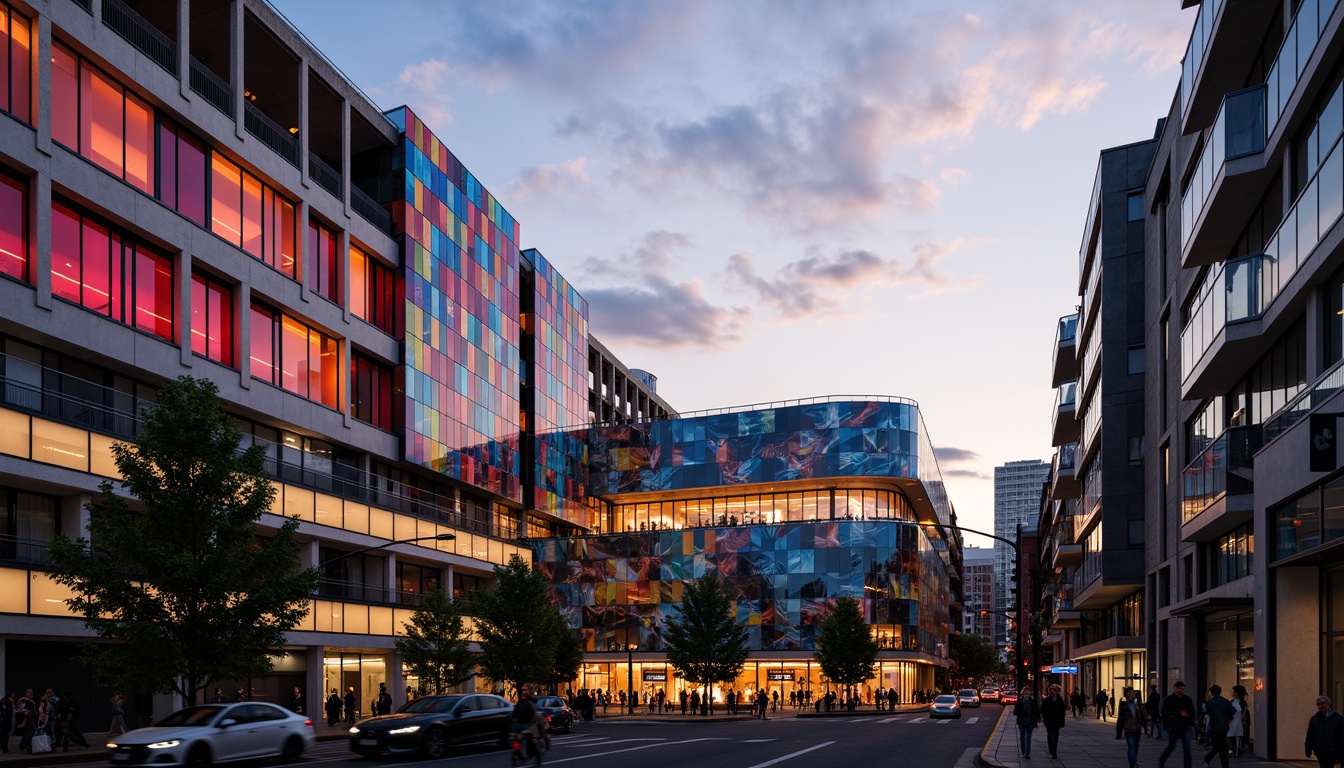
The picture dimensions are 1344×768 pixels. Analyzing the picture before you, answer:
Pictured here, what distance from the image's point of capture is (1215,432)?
→ 33.4 m

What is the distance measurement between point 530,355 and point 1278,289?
5882 cm

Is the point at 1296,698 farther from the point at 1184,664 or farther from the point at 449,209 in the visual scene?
the point at 449,209

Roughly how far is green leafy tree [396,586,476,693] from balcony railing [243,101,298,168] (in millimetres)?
19882

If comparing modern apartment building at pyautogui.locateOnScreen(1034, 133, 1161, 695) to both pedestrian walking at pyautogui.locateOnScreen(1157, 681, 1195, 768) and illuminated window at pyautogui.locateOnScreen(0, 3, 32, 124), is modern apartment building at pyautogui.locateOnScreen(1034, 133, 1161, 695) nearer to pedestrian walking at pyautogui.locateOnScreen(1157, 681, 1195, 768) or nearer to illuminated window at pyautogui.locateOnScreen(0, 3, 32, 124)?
pedestrian walking at pyautogui.locateOnScreen(1157, 681, 1195, 768)

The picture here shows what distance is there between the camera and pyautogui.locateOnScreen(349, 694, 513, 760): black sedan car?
84.2 feet

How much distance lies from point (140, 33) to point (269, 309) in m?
12.3

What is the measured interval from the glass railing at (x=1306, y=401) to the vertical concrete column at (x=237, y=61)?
37364 mm

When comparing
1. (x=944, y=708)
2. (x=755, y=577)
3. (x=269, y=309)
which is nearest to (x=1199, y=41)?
(x=269, y=309)

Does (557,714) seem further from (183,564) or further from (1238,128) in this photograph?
(1238,128)

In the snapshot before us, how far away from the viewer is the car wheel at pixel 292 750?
24656 millimetres

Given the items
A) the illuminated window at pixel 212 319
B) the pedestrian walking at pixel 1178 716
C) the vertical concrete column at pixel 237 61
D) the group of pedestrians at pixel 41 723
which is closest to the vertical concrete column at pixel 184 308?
the illuminated window at pixel 212 319

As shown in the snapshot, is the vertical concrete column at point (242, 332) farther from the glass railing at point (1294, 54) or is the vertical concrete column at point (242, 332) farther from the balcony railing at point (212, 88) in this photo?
the glass railing at point (1294, 54)

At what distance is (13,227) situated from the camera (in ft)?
111

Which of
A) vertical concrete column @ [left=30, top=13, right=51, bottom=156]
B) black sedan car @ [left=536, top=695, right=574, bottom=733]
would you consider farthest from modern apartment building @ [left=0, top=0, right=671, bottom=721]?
black sedan car @ [left=536, top=695, right=574, bottom=733]
